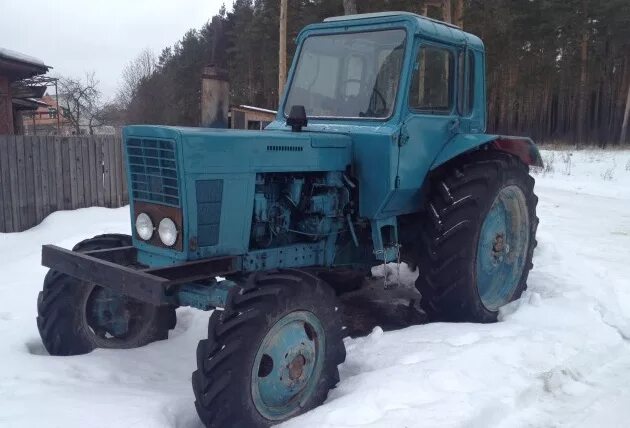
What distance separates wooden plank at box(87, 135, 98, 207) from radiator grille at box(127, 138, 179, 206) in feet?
24.9

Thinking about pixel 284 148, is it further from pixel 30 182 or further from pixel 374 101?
pixel 30 182

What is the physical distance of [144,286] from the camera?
3463 mm

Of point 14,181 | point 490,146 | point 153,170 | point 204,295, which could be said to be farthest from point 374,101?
point 14,181

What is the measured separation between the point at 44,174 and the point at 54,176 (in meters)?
0.18

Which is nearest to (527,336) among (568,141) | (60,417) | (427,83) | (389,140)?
(389,140)

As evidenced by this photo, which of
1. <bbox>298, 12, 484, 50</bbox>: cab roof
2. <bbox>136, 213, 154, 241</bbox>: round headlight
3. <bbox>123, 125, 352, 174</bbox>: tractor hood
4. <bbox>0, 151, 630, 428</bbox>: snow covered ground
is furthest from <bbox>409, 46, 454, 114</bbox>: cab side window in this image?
<bbox>136, 213, 154, 241</bbox>: round headlight

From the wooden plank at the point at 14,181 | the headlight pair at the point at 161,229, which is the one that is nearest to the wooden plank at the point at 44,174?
the wooden plank at the point at 14,181

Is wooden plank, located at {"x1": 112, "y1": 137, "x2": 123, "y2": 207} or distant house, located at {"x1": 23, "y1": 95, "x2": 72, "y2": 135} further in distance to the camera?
distant house, located at {"x1": 23, "y1": 95, "x2": 72, "y2": 135}

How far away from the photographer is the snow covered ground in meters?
3.41

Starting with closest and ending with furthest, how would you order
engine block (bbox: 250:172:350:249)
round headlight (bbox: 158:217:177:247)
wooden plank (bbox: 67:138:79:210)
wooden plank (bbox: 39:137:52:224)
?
round headlight (bbox: 158:217:177:247) → engine block (bbox: 250:172:350:249) → wooden plank (bbox: 39:137:52:224) → wooden plank (bbox: 67:138:79:210)

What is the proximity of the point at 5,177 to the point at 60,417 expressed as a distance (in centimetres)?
793

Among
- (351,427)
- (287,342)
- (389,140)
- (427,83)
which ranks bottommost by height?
(351,427)

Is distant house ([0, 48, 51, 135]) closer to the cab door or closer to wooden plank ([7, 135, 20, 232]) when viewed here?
wooden plank ([7, 135, 20, 232])

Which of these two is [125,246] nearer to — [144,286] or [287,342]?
[144,286]
